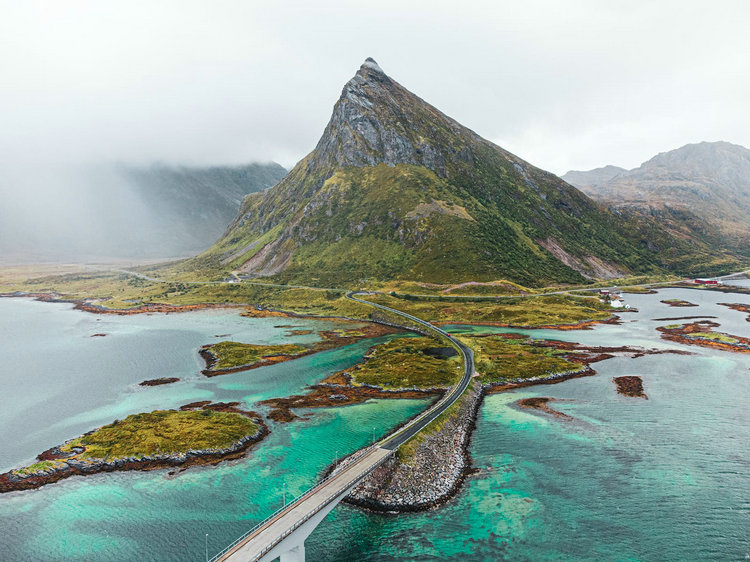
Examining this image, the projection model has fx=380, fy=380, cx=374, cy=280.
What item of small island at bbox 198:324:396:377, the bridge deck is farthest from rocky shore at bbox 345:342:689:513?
small island at bbox 198:324:396:377

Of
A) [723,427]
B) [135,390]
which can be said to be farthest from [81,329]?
[723,427]

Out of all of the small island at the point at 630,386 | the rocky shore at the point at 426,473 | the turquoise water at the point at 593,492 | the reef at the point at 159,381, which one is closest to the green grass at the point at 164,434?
the reef at the point at 159,381

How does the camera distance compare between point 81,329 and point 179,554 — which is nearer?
point 179,554

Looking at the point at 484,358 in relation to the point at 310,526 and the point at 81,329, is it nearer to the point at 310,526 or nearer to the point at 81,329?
the point at 310,526

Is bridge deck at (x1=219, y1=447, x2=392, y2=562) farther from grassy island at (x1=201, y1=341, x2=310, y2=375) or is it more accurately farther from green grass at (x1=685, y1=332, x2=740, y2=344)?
green grass at (x1=685, y1=332, x2=740, y2=344)

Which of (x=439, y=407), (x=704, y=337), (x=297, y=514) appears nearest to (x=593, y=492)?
(x=439, y=407)

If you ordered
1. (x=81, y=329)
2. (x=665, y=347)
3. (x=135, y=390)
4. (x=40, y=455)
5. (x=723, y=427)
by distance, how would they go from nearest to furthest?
(x=40, y=455)
(x=723, y=427)
(x=135, y=390)
(x=665, y=347)
(x=81, y=329)
